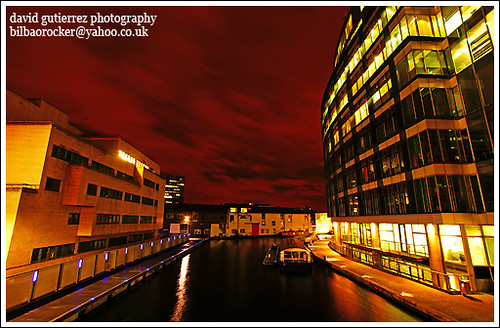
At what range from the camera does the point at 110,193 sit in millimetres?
31328

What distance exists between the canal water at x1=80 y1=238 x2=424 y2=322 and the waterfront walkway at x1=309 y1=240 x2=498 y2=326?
65 cm

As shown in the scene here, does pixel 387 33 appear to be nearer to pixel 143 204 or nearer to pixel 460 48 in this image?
pixel 460 48

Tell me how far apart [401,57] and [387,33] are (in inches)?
162

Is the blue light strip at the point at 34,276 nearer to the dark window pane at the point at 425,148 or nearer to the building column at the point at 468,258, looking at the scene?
the building column at the point at 468,258

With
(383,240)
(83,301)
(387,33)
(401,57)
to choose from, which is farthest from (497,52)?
(83,301)

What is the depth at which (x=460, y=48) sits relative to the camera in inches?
734

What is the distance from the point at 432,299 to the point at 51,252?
31174 millimetres

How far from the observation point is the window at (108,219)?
95.8ft

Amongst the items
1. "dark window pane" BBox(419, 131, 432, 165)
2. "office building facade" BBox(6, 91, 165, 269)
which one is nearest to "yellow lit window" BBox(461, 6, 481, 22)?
"dark window pane" BBox(419, 131, 432, 165)

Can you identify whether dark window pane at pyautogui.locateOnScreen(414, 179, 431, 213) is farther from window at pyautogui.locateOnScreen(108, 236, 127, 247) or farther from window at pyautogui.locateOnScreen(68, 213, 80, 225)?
window at pyautogui.locateOnScreen(108, 236, 127, 247)

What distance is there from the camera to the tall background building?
16.6m

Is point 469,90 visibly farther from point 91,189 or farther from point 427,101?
point 91,189

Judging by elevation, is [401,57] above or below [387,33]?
below

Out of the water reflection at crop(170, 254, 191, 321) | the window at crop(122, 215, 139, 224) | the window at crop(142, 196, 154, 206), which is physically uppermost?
the window at crop(142, 196, 154, 206)
